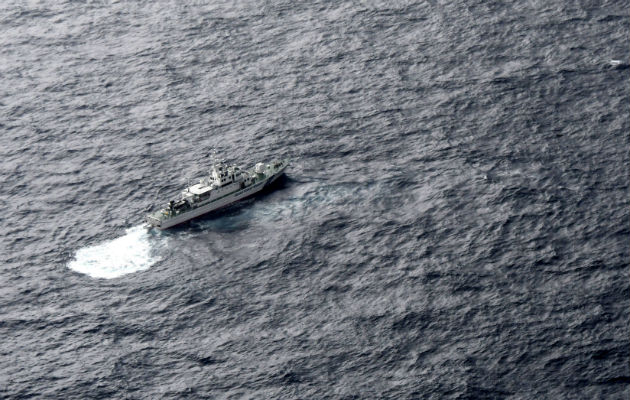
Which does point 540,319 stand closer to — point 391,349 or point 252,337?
point 391,349

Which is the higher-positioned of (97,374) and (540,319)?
(97,374)

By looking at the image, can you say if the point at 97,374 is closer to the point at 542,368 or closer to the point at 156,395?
the point at 156,395

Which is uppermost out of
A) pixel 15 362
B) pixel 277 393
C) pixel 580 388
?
pixel 15 362

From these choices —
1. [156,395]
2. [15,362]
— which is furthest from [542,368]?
[15,362]

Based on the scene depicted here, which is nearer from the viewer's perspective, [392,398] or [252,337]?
[392,398]

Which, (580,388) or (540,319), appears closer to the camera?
(580,388)

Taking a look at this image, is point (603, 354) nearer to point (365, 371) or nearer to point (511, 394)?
point (511, 394)

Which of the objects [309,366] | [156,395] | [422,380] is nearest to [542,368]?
[422,380]

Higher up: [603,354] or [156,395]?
[156,395]

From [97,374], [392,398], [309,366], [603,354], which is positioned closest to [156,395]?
[97,374]
